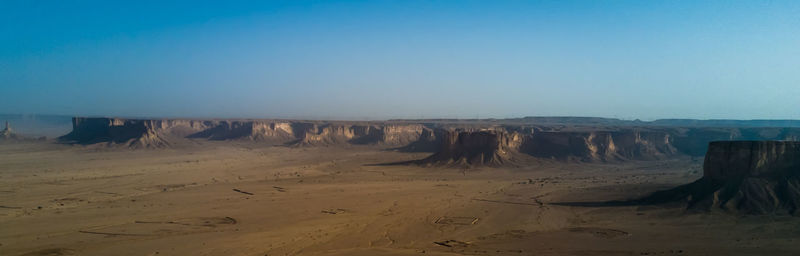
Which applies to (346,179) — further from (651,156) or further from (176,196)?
(651,156)

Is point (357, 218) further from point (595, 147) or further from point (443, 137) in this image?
point (595, 147)

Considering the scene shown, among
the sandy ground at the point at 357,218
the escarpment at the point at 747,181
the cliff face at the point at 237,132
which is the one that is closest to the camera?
the sandy ground at the point at 357,218

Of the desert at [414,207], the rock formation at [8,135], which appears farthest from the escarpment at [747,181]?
the rock formation at [8,135]

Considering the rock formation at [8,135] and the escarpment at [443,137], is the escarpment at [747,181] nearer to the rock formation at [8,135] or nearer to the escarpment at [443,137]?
the escarpment at [443,137]

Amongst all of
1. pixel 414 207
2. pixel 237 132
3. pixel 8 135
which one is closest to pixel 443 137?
pixel 414 207

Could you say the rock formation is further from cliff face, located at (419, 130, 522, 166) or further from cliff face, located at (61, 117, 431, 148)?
cliff face, located at (419, 130, 522, 166)
